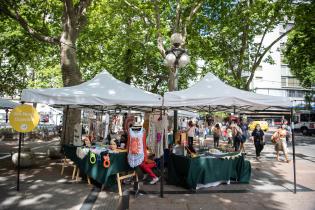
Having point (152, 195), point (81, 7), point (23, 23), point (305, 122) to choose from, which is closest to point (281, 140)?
point (152, 195)

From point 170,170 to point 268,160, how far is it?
7.31 meters

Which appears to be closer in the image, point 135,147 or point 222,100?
point 135,147

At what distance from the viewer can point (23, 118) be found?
8.55m

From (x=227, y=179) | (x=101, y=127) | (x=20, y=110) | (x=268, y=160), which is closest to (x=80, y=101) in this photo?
(x=20, y=110)

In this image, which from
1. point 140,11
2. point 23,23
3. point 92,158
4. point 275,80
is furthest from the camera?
point 275,80

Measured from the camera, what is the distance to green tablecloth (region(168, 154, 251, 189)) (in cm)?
836

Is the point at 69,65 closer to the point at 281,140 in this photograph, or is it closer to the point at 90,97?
the point at 90,97

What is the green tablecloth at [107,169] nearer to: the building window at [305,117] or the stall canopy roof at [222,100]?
the stall canopy roof at [222,100]

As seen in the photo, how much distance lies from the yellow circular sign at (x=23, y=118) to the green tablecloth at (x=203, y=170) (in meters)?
3.82

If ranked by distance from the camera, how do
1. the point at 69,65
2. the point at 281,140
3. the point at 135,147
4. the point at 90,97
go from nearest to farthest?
the point at 135,147, the point at 90,97, the point at 69,65, the point at 281,140

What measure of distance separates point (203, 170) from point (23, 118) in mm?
4811

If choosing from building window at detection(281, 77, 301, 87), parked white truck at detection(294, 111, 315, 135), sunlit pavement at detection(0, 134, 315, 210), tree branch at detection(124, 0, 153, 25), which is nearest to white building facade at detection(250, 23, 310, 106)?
building window at detection(281, 77, 301, 87)

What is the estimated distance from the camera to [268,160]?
1482 cm

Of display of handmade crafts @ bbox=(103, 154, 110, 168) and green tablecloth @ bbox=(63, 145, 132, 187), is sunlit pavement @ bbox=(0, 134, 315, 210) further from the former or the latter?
display of handmade crafts @ bbox=(103, 154, 110, 168)
